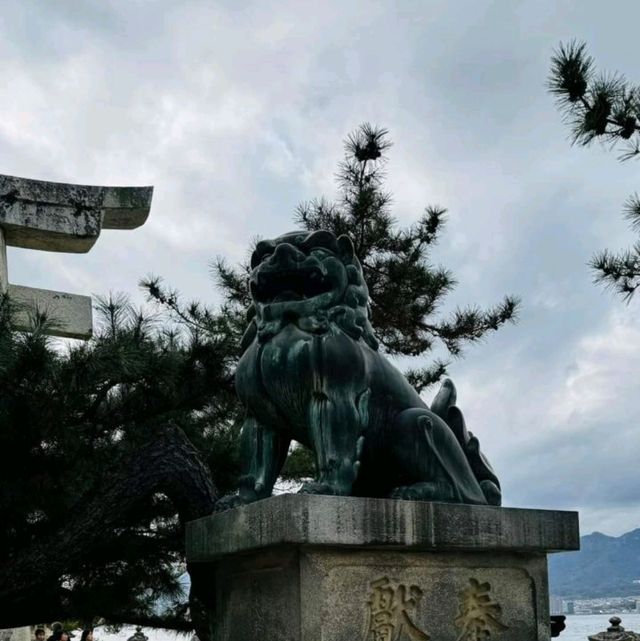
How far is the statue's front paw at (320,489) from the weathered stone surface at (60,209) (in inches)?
319

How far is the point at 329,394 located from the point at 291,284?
54 centimetres

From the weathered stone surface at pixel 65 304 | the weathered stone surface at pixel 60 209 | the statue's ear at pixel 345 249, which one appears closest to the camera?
the statue's ear at pixel 345 249

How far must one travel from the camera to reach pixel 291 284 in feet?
13.2

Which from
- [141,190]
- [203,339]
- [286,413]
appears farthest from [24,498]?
[141,190]

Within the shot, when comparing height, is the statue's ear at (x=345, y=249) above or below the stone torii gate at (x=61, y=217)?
below

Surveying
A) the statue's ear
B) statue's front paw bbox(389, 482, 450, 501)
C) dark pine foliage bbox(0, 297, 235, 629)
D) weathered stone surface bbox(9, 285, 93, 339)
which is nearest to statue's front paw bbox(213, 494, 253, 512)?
statue's front paw bbox(389, 482, 450, 501)

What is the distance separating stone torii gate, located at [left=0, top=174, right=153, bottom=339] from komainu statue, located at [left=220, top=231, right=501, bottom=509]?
24.0 feet

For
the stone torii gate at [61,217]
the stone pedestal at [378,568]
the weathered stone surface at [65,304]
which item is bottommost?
the stone pedestal at [378,568]

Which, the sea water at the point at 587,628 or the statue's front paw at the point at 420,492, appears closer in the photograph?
the statue's front paw at the point at 420,492

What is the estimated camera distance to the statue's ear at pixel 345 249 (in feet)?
13.6

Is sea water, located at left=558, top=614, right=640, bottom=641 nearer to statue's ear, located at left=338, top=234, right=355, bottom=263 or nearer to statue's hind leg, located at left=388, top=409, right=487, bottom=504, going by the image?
statue's hind leg, located at left=388, top=409, right=487, bottom=504

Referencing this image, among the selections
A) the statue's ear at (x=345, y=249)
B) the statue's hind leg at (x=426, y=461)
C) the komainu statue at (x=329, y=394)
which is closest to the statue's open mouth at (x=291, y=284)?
the komainu statue at (x=329, y=394)

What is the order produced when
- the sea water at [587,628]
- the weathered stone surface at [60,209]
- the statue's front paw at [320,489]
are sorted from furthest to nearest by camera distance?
the sea water at [587,628], the weathered stone surface at [60,209], the statue's front paw at [320,489]

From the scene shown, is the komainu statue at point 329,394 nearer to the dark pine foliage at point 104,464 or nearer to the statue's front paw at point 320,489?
the statue's front paw at point 320,489
